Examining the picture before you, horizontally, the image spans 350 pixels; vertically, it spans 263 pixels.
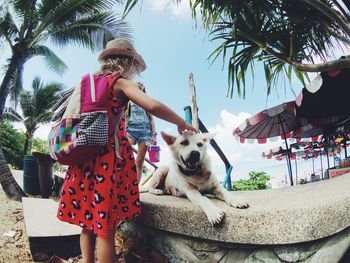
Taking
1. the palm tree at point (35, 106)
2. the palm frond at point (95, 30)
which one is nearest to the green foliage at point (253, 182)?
the palm frond at point (95, 30)

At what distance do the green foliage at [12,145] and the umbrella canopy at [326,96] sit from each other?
19.4 meters

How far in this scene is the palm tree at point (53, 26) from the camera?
24.0 feet

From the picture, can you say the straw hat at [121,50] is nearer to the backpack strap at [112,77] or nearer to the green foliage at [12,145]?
the backpack strap at [112,77]

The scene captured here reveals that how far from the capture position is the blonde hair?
6.61 ft

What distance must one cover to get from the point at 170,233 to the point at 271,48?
13.5 ft

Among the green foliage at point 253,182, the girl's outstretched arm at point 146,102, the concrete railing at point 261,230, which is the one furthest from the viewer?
the green foliage at point 253,182

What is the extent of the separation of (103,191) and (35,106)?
20961 millimetres

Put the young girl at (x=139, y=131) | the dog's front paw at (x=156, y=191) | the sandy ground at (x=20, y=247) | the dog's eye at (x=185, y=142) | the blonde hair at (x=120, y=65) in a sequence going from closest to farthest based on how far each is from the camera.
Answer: the blonde hair at (x=120, y=65), the sandy ground at (x=20, y=247), the dog's eye at (x=185, y=142), the dog's front paw at (x=156, y=191), the young girl at (x=139, y=131)

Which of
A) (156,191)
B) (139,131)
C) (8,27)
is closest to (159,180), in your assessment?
(156,191)

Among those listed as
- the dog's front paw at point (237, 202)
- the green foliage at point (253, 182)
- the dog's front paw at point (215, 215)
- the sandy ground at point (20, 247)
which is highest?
the dog's front paw at point (237, 202)

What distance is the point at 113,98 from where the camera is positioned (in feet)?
6.22

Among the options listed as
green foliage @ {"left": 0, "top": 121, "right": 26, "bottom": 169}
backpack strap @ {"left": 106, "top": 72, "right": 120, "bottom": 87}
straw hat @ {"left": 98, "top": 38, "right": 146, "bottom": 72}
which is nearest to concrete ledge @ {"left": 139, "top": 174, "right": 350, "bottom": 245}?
backpack strap @ {"left": 106, "top": 72, "right": 120, "bottom": 87}

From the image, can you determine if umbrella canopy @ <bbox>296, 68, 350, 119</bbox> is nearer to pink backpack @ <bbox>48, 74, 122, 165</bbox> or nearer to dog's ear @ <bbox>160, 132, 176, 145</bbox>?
dog's ear @ <bbox>160, 132, 176, 145</bbox>

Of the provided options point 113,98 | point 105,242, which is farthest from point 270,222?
point 113,98
